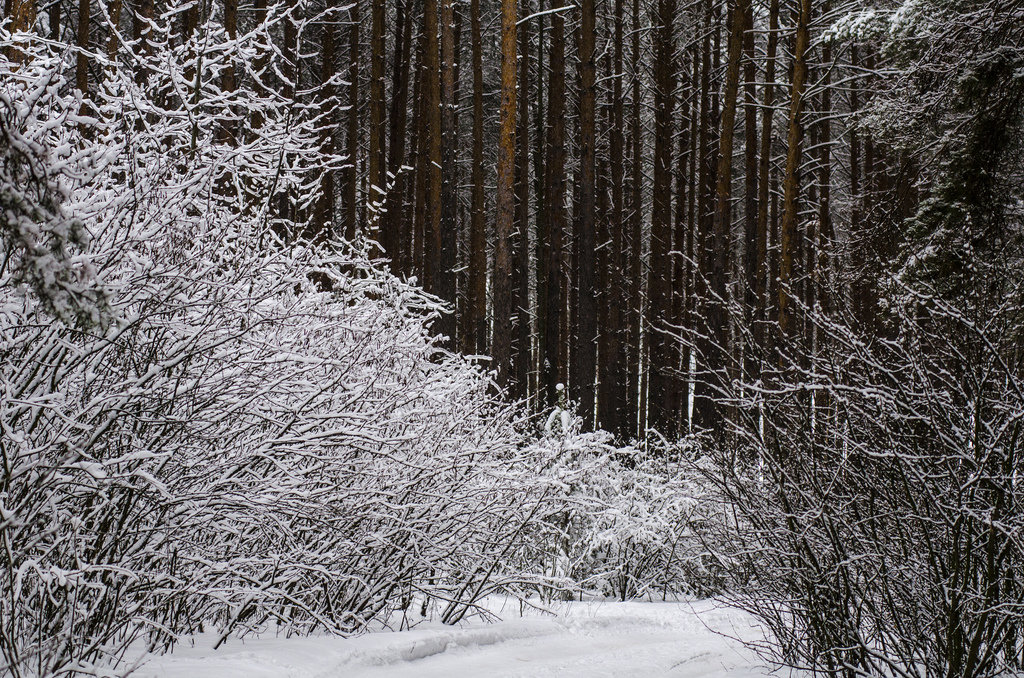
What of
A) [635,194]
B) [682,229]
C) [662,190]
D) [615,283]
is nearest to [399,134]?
[615,283]

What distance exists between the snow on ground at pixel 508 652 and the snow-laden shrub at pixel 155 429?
25 cm

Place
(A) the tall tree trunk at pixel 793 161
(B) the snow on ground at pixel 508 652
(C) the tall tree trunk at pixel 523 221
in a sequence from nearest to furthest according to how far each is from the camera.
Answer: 1. (B) the snow on ground at pixel 508 652
2. (A) the tall tree trunk at pixel 793 161
3. (C) the tall tree trunk at pixel 523 221

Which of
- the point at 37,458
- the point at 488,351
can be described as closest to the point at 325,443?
the point at 37,458

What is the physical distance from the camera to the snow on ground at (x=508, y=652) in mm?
4359

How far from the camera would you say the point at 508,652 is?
5660 millimetres

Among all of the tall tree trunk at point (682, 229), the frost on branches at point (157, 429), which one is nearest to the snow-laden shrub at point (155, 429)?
the frost on branches at point (157, 429)

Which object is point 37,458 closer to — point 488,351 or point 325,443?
point 325,443

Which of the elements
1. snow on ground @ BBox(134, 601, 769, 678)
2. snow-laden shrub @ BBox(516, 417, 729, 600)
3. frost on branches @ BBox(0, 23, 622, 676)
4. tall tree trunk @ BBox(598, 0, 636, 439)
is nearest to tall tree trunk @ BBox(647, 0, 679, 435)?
tall tree trunk @ BBox(598, 0, 636, 439)

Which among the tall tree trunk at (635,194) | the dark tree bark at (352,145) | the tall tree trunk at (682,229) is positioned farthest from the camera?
the tall tree trunk at (635,194)

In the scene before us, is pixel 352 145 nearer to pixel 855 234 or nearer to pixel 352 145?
pixel 352 145

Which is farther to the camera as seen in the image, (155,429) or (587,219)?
(587,219)

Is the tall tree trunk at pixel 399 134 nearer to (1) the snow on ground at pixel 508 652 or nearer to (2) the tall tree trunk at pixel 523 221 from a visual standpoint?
(2) the tall tree trunk at pixel 523 221

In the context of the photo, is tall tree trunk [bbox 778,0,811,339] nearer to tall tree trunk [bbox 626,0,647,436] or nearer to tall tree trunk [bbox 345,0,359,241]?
tall tree trunk [bbox 626,0,647,436]

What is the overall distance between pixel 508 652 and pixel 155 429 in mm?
2833
